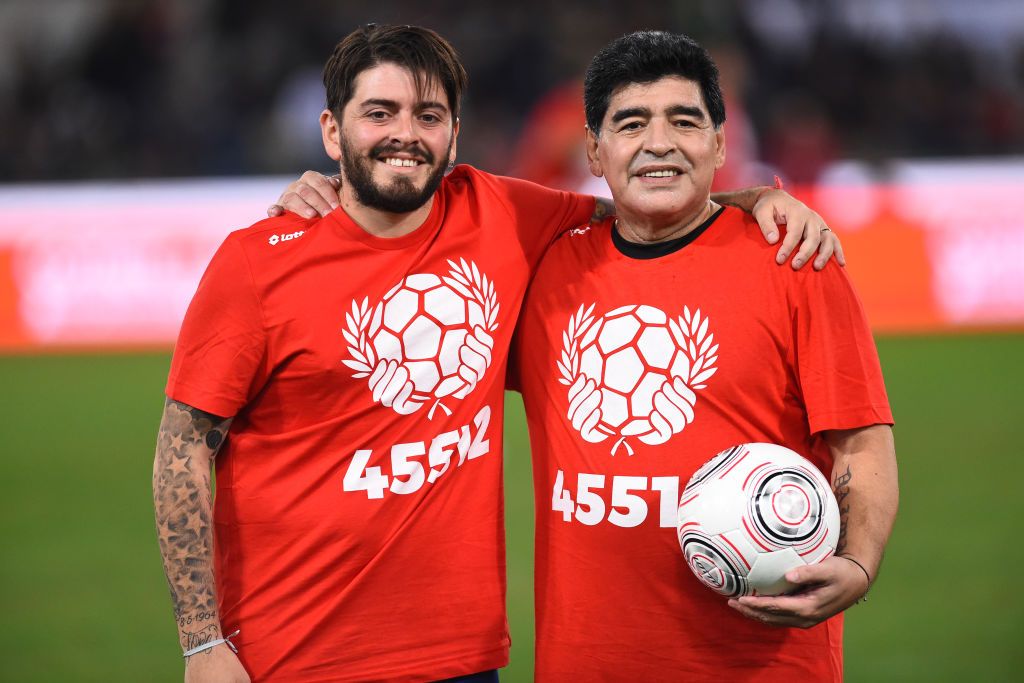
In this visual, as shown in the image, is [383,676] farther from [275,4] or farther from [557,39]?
[275,4]

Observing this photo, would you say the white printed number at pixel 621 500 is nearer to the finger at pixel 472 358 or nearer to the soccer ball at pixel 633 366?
the soccer ball at pixel 633 366

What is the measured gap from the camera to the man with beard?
3.46 m

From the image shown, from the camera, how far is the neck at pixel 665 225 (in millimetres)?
3674

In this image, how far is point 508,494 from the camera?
8594mm

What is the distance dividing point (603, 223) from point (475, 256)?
1.62ft

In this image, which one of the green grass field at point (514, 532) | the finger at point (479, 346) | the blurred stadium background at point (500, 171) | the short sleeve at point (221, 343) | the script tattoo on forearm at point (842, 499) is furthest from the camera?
the blurred stadium background at point (500, 171)

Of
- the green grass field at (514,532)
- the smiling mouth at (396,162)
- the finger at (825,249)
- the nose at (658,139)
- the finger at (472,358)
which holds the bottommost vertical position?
the green grass field at (514,532)

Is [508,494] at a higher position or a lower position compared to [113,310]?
lower

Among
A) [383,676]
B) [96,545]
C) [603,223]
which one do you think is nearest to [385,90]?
[603,223]

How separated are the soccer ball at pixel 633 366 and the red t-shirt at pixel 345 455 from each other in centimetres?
40

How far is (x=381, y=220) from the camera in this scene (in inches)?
144

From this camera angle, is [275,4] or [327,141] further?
[275,4]

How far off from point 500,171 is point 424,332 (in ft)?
40.8

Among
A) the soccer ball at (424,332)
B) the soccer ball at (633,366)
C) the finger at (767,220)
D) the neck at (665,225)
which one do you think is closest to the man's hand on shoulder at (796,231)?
the finger at (767,220)
